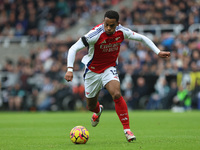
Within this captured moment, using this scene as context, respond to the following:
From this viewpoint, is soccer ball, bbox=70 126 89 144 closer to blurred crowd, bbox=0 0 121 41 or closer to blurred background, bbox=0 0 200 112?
blurred background, bbox=0 0 200 112

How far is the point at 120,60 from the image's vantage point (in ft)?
77.2

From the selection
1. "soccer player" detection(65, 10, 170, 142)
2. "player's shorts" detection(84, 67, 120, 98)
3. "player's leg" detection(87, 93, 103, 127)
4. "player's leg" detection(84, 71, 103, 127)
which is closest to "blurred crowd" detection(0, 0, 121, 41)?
"player's leg" detection(87, 93, 103, 127)

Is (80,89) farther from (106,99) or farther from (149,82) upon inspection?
(149,82)

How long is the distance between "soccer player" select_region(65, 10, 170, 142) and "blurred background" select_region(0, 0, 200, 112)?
44.9 ft

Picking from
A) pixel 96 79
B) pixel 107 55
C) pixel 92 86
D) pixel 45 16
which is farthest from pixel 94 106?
pixel 45 16

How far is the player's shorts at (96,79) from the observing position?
28.8 feet

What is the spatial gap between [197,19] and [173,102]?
4.75 metres

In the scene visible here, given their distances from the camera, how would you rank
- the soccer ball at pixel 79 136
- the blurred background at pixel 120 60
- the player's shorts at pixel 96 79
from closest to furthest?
the soccer ball at pixel 79 136, the player's shorts at pixel 96 79, the blurred background at pixel 120 60

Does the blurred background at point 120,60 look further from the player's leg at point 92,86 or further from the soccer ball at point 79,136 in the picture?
the soccer ball at point 79,136

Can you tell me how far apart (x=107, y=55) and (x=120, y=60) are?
48.3 ft

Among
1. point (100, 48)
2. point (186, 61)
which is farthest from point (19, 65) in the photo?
point (100, 48)

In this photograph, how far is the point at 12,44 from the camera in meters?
29.2

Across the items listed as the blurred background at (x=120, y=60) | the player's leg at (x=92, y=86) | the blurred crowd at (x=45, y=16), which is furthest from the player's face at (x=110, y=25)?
the blurred crowd at (x=45, y=16)

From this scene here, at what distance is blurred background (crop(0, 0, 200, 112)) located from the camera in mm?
22797
